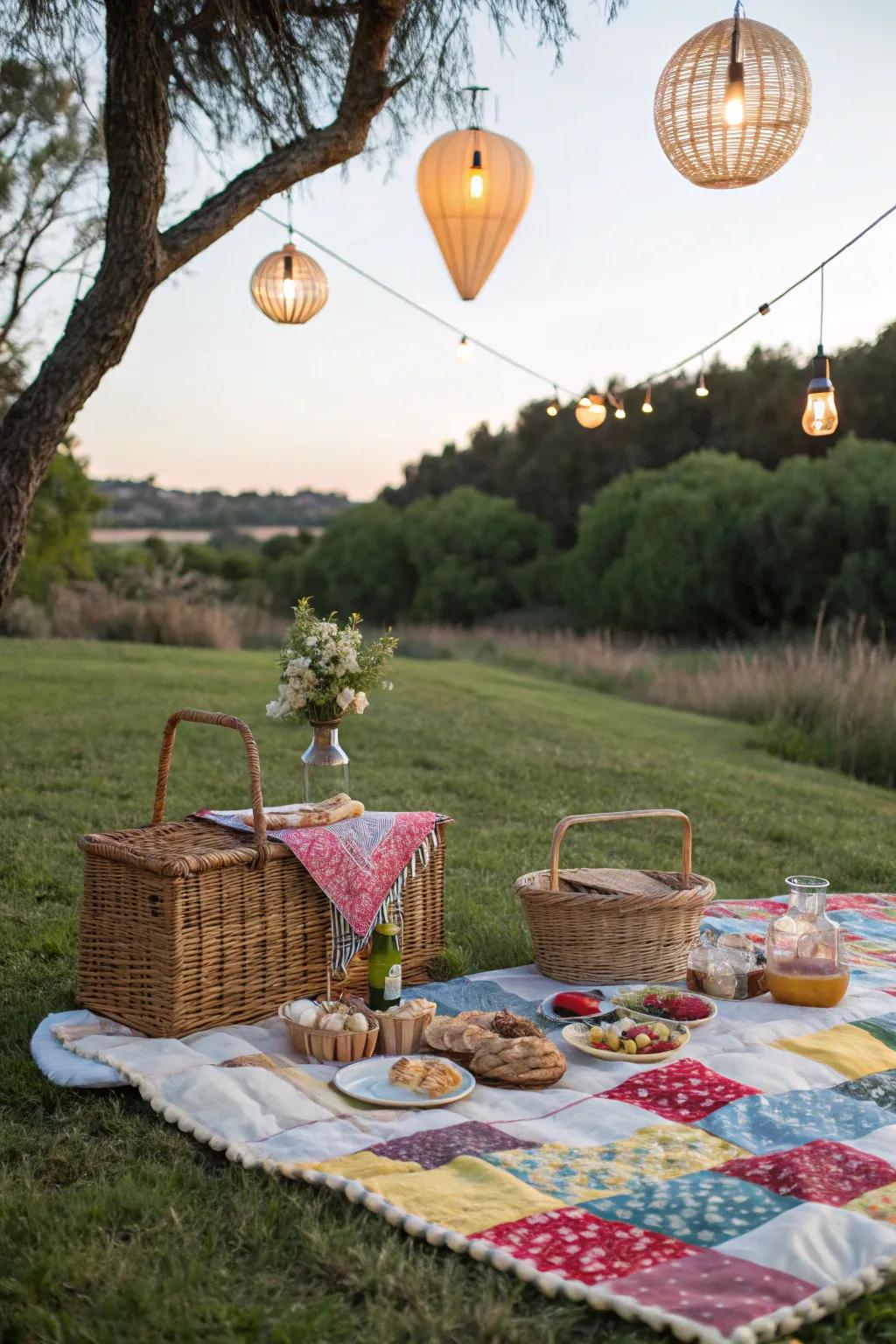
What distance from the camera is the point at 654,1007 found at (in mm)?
3520

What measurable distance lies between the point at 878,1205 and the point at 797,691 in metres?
8.73

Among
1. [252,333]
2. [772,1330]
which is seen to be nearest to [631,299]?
[252,333]

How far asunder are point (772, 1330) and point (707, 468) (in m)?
23.0

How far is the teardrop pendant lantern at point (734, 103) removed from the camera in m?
3.99

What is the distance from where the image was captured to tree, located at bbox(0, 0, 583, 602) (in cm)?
403

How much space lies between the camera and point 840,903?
5254 millimetres

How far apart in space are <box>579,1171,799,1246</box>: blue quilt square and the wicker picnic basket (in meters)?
1.35

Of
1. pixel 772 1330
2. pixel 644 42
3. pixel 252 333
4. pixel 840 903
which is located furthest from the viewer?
pixel 252 333

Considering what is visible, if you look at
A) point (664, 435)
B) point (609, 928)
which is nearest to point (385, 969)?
point (609, 928)

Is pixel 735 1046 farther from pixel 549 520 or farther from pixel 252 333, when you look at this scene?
pixel 549 520

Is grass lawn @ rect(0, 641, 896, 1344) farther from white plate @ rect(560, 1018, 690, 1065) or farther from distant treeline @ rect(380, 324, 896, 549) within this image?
distant treeline @ rect(380, 324, 896, 549)

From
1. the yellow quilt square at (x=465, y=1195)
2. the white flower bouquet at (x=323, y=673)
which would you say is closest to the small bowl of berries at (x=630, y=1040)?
the yellow quilt square at (x=465, y=1195)

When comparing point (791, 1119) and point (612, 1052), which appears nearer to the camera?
point (791, 1119)

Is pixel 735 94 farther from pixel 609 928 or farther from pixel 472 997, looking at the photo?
pixel 472 997
